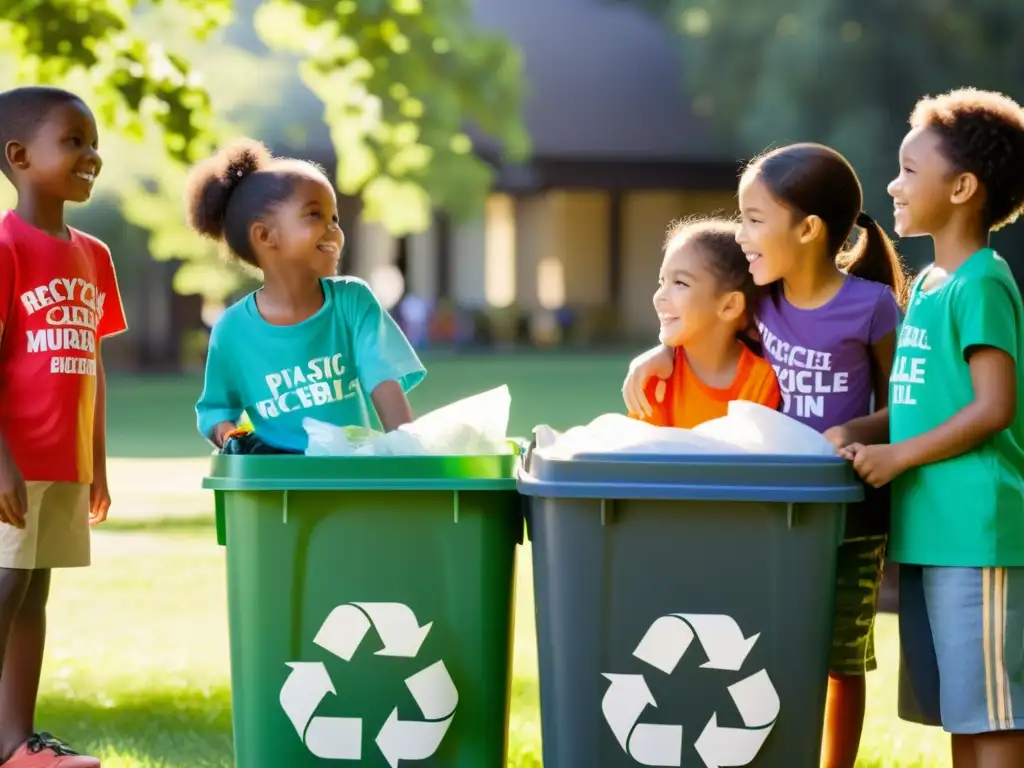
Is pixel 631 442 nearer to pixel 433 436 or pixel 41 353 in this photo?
pixel 433 436

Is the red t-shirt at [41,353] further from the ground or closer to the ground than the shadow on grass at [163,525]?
further from the ground

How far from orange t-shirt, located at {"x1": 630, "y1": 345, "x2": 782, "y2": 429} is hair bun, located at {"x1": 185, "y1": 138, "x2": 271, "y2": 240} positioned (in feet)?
3.74

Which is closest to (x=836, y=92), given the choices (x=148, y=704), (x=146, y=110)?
(x=146, y=110)

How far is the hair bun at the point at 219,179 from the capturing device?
4.12 meters

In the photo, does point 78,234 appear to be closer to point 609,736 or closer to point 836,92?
point 609,736

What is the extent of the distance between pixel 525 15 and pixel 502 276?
5725 mm

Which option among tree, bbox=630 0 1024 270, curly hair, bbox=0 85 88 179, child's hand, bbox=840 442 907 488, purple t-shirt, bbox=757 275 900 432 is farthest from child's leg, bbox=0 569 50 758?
tree, bbox=630 0 1024 270

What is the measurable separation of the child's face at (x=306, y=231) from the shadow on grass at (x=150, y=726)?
1.44m

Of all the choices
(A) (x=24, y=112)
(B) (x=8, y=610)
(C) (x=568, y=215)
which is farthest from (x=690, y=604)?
(C) (x=568, y=215)

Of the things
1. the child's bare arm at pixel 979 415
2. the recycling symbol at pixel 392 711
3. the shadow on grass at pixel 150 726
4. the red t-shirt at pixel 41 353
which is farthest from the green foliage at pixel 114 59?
the child's bare arm at pixel 979 415

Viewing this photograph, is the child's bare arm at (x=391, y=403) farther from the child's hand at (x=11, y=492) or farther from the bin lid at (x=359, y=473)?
the child's hand at (x=11, y=492)

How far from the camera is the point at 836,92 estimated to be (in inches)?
945

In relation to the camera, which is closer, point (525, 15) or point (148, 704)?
point (148, 704)

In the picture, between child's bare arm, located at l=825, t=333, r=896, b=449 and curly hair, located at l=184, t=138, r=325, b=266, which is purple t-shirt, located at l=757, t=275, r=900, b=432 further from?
curly hair, located at l=184, t=138, r=325, b=266
